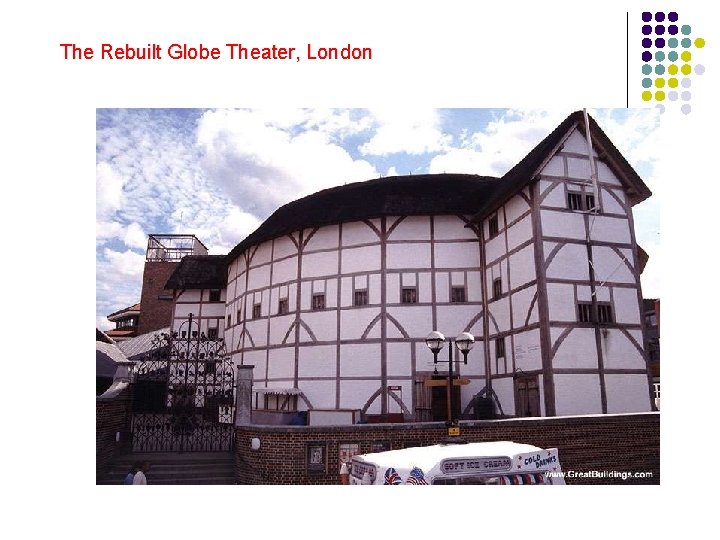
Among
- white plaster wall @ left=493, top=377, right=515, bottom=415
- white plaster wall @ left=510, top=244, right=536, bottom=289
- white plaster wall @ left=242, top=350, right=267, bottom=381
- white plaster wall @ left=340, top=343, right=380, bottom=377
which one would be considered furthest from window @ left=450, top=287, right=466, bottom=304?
white plaster wall @ left=242, top=350, right=267, bottom=381

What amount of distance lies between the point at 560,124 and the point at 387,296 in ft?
26.0

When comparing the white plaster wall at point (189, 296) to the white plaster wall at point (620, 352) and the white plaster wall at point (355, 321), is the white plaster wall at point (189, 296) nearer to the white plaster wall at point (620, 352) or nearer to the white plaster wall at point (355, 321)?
the white plaster wall at point (355, 321)

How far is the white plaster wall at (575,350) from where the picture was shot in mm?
13320

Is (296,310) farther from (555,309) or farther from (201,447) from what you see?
(555,309)

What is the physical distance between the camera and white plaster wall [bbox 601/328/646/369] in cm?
1366

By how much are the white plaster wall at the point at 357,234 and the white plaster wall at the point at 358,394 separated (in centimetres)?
520

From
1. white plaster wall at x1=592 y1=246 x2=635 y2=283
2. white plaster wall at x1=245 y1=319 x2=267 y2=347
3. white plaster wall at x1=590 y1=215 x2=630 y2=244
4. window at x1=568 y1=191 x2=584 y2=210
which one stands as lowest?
white plaster wall at x1=245 y1=319 x2=267 y2=347

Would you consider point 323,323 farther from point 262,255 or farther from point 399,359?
point 262,255

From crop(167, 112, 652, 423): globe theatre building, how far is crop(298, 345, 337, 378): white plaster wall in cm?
5

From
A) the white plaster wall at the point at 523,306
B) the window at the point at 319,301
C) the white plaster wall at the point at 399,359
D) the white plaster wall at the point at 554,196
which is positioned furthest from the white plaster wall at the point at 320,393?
the white plaster wall at the point at 554,196

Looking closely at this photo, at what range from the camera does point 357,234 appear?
61.0 ft

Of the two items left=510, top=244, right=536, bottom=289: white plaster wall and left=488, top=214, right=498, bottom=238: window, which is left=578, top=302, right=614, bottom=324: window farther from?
left=488, top=214, right=498, bottom=238: window

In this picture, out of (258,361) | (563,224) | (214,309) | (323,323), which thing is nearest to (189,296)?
(214,309)

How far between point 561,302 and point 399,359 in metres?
5.91
